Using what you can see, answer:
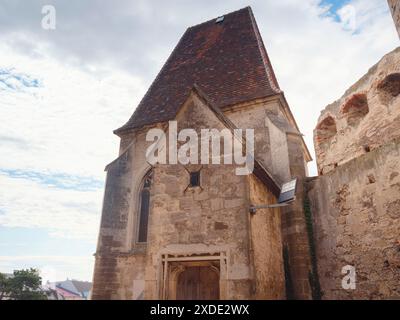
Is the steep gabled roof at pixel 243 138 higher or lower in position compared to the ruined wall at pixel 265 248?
higher

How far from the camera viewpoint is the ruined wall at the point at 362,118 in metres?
8.25

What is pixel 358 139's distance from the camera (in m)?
9.22

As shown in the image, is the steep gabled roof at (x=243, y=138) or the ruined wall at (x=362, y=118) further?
the ruined wall at (x=362, y=118)

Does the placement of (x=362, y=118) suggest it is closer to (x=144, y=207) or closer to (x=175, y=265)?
(x=144, y=207)

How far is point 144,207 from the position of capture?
30.6ft

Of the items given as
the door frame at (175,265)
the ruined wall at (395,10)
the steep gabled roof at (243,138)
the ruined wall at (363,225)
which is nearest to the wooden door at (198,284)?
the door frame at (175,265)

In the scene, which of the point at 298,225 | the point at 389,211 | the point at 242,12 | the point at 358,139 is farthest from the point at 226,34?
the point at 389,211

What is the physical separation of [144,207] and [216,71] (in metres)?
5.34

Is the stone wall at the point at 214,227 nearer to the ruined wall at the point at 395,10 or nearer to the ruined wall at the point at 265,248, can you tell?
the ruined wall at the point at 265,248

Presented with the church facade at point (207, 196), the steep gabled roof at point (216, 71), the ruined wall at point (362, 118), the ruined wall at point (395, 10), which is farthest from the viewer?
the steep gabled roof at point (216, 71)

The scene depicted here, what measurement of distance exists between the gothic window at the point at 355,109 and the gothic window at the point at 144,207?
6.76 meters
